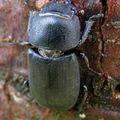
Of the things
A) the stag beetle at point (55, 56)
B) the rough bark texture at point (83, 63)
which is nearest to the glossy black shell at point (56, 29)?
the stag beetle at point (55, 56)

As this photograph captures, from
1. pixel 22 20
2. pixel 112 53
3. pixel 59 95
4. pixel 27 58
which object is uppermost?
pixel 22 20

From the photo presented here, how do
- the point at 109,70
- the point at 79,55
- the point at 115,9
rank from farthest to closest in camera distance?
the point at 79,55 → the point at 109,70 → the point at 115,9

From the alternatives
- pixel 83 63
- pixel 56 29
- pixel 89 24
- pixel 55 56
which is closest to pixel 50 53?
pixel 55 56

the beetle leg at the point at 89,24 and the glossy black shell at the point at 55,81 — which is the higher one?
the beetle leg at the point at 89,24

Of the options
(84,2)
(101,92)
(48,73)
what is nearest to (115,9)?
(84,2)

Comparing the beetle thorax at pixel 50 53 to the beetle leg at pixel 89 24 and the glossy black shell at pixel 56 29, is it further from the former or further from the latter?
the beetle leg at pixel 89 24

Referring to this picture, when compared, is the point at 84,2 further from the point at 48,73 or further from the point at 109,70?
the point at 48,73

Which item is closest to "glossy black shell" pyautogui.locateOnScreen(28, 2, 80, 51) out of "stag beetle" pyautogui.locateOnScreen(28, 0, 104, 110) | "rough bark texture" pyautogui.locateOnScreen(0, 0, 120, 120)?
"stag beetle" pyautogui.locateOnScreen(28, 0, 104, 110)
